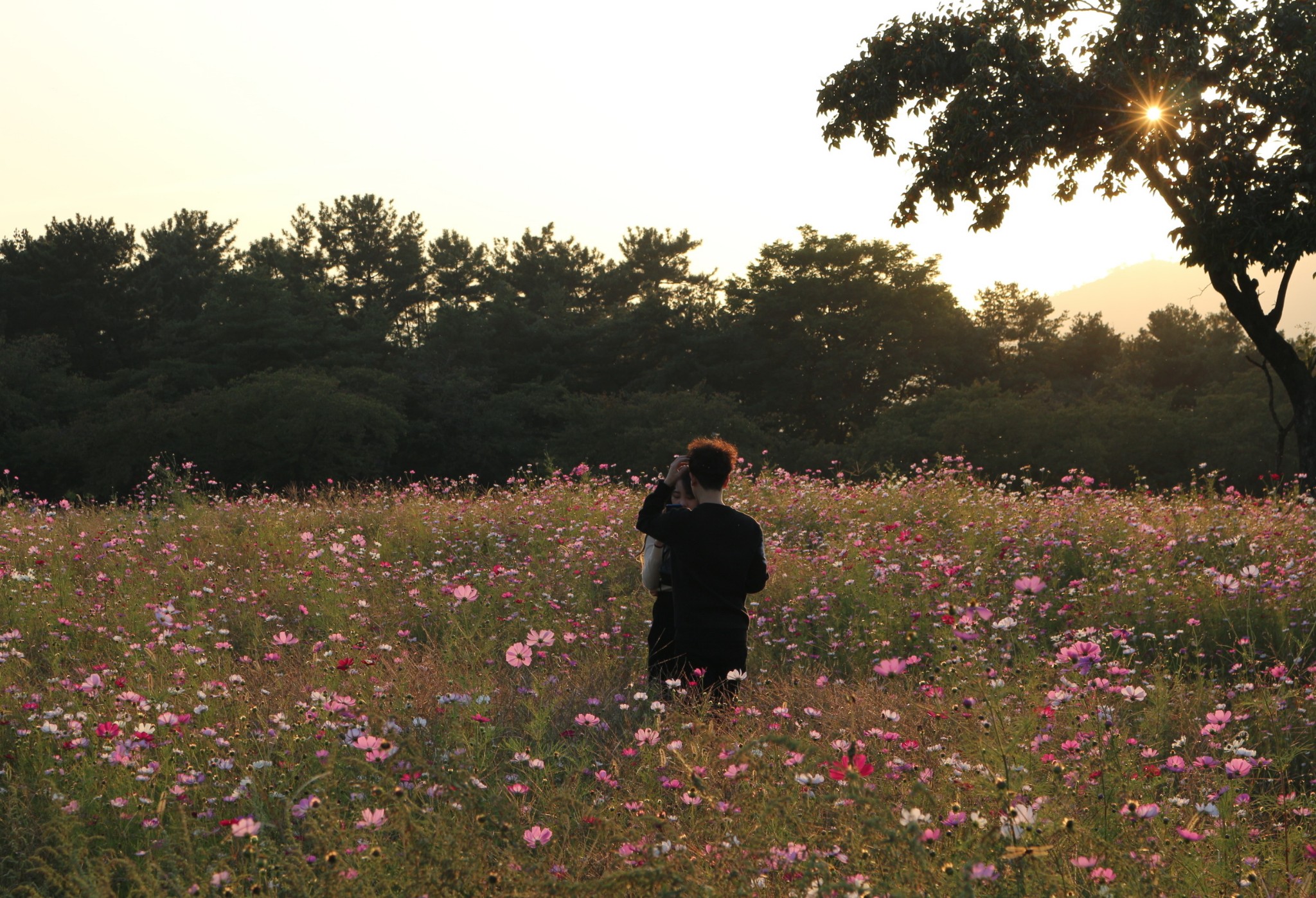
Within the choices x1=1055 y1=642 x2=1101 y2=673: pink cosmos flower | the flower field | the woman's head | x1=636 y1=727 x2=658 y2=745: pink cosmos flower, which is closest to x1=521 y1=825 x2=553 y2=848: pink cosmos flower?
the flower field

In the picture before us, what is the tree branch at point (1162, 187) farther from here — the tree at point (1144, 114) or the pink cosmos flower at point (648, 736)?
the pink cosmos flower at point (648, 736)

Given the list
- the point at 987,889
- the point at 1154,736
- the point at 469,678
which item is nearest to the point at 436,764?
the point at 469,678

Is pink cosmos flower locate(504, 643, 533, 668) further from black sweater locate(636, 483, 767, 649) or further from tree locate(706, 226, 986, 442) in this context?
tree locate(706, 226, 986, 442)

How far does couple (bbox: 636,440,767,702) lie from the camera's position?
14.2 feet

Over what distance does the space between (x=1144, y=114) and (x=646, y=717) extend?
11406 millimetres

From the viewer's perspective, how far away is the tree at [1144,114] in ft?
38.9

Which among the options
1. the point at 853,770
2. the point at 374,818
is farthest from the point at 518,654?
the point at 853,770

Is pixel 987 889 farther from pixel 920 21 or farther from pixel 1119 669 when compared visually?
pixel 920 21

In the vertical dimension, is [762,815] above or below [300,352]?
below

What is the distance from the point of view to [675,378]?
118 feet

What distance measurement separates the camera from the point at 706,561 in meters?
4.35

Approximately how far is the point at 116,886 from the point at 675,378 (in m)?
32.9

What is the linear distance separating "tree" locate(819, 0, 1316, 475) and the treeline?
33.1ft

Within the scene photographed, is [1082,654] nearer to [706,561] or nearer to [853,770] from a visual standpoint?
[853,770]
